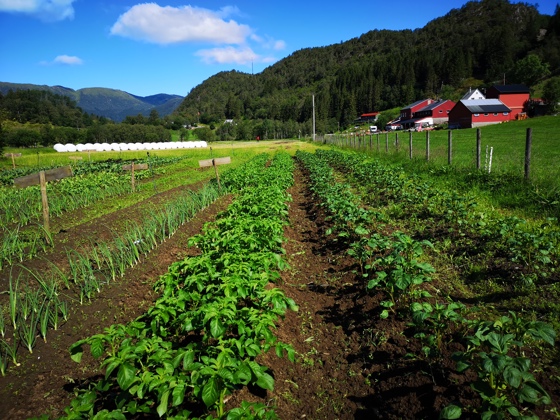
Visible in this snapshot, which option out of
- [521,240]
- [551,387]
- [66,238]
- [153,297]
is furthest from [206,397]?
[66,238]

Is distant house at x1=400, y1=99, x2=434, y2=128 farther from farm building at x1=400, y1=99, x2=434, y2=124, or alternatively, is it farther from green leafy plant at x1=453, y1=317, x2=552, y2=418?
green leafy plant at x1=453, y1=317, x2=552, y2=418

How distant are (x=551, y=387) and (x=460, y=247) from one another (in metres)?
3.32

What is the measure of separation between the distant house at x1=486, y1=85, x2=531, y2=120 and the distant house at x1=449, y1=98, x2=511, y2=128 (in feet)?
28.2

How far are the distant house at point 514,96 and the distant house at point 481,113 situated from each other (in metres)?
8.60

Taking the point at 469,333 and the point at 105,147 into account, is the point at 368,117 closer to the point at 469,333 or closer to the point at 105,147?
the point at 105,147

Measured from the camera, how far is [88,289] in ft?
15.6

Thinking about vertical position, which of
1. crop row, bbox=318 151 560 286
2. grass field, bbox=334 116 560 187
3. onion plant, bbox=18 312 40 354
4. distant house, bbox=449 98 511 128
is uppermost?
distant house, bbox=449 98 511 128

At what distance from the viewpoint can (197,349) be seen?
270cm

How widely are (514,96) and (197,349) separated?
81.0 metres

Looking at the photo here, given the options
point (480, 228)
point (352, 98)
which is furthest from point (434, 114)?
point (480, 228)

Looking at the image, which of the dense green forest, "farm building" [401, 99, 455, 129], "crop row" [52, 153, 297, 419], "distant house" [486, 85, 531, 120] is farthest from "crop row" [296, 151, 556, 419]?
"farm building" [401, 99, 455, 129]

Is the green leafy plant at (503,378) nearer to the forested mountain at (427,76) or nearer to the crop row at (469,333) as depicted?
the crop row at (469,333)

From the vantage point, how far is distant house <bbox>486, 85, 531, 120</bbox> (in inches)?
2537

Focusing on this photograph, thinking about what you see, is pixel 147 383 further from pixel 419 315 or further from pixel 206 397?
pixel 419 315
